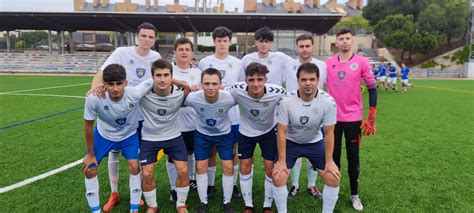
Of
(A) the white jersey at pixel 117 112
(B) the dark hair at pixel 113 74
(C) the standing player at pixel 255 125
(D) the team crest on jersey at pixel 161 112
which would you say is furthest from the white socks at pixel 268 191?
(B) the dark hair at pixel 113 74

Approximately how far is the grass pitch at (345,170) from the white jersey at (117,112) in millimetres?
932

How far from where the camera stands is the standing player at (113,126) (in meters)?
3.24

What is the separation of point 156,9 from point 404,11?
49.5m

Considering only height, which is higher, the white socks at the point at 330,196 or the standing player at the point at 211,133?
the standing player at the point at 211,133

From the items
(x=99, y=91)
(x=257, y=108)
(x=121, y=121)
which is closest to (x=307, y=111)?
(x=257, y=108)

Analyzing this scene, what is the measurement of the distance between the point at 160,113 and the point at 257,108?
105 centimetres

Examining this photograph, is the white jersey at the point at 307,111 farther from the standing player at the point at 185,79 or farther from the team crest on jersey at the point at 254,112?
the standing player at the point at 185,79

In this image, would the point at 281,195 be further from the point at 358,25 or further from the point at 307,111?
the point at 358,25

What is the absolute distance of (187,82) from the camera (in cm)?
380

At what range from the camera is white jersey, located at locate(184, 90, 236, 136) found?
352 cm

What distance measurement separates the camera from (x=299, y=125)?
3283 millimetres

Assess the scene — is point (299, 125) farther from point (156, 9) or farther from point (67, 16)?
point (156, 9)

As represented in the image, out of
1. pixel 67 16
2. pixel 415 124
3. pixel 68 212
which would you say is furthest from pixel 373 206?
pixel 67 16

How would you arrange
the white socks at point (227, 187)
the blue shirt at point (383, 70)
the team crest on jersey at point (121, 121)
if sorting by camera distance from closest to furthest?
the team crest on jersey at point (121, 121)
the white socks at point (227, 187)
the blue shirt at point (383, 70)
